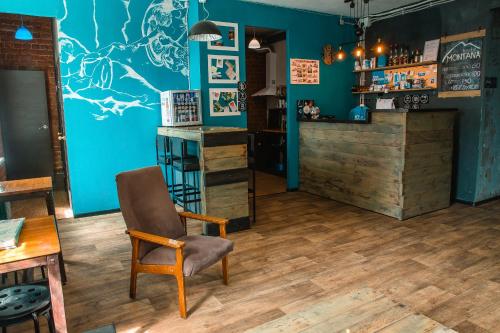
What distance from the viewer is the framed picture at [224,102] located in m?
5.08

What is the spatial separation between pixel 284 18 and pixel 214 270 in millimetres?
4012

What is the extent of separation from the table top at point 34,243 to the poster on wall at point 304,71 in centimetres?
444

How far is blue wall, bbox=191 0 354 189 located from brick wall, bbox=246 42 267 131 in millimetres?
2409

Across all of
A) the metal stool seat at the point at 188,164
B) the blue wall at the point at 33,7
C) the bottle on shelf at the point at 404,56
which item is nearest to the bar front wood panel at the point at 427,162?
the bottle on shelf at the point at 404,56

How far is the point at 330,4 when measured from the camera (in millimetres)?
5402

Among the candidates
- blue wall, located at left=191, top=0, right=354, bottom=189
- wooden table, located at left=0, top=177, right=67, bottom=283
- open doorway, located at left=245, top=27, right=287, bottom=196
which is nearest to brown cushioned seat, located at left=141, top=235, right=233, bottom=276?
wooden table, located at left=0, top=177, right=67, bottom=283

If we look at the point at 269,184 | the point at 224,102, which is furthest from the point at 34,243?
the point at 269,184

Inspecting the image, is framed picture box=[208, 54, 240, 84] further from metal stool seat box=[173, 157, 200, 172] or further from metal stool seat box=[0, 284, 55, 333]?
metal stool seat box=[0, 284, 55, 333]

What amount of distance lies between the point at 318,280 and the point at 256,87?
607cm

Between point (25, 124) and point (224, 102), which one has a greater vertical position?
point (224, 102)

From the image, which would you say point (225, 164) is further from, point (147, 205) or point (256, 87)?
point (256, 87)

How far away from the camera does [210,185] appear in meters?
3.79

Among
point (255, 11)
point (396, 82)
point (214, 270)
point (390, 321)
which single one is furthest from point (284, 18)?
point (390, 321)

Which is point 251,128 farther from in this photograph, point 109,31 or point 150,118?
point 109,31
